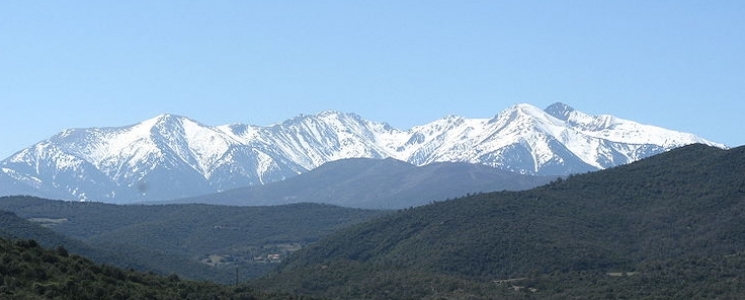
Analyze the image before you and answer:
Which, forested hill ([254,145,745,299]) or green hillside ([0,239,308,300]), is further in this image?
forested hill ([254,145,745,299])

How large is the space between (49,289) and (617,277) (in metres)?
98.5

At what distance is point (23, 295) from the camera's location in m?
68.7

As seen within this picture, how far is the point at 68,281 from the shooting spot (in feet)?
245

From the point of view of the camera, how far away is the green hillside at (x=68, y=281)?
71.4m

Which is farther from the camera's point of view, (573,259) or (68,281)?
(573,259)

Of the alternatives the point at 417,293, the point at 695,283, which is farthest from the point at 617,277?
the point at 417,293

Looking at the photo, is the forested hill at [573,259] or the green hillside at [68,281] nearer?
the green hillside at [68,281]

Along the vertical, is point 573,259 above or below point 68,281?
above

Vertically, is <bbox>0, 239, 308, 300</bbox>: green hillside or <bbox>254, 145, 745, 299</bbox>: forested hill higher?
<bbox>254, 145, 745, 299</bbox>: forested hill

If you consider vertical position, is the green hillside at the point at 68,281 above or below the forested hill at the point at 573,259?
below

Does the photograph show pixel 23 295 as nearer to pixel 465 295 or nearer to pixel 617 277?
pixel 465 295

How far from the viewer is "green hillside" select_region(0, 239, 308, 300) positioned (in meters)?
71.4

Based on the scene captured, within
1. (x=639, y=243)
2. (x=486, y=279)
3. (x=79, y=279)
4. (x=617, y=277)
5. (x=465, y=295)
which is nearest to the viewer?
(x=79, y=279)

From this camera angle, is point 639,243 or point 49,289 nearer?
point 49,289
